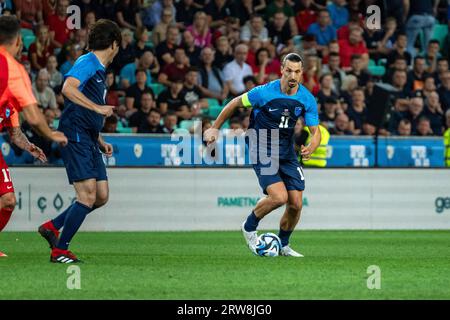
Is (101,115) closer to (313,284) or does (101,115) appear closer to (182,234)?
(313,284)

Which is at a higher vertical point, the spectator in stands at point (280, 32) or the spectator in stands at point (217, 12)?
the spectator in stands at point (217, 12)

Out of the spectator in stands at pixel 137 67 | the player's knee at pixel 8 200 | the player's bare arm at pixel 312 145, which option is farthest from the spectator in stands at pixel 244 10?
the player's knee at pixel 8 200

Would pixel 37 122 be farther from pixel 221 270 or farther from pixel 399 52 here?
pixel 399 52

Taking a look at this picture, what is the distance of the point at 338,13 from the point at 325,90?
9.68 ft

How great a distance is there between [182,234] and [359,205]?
10.6 feet

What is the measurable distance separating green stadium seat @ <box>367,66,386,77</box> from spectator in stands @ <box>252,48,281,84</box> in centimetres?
206

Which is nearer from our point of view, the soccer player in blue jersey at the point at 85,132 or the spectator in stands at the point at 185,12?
the soccer player in blue jersey at the point at 85,132

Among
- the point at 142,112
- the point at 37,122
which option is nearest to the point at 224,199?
the point at 142,112

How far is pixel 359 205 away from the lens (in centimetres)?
1959

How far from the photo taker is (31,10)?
2164cm

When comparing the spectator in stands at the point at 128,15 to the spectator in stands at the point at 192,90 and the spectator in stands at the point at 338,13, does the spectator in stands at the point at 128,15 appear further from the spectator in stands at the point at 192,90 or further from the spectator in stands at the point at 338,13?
the spectator in stands at the point at 338,13

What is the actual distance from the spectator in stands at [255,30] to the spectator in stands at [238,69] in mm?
745

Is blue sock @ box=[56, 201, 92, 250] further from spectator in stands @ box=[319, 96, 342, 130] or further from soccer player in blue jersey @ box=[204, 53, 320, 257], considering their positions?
spectator in stands @ box=[319, 96, 342, 130]

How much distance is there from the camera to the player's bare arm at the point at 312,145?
12562 millimetres
